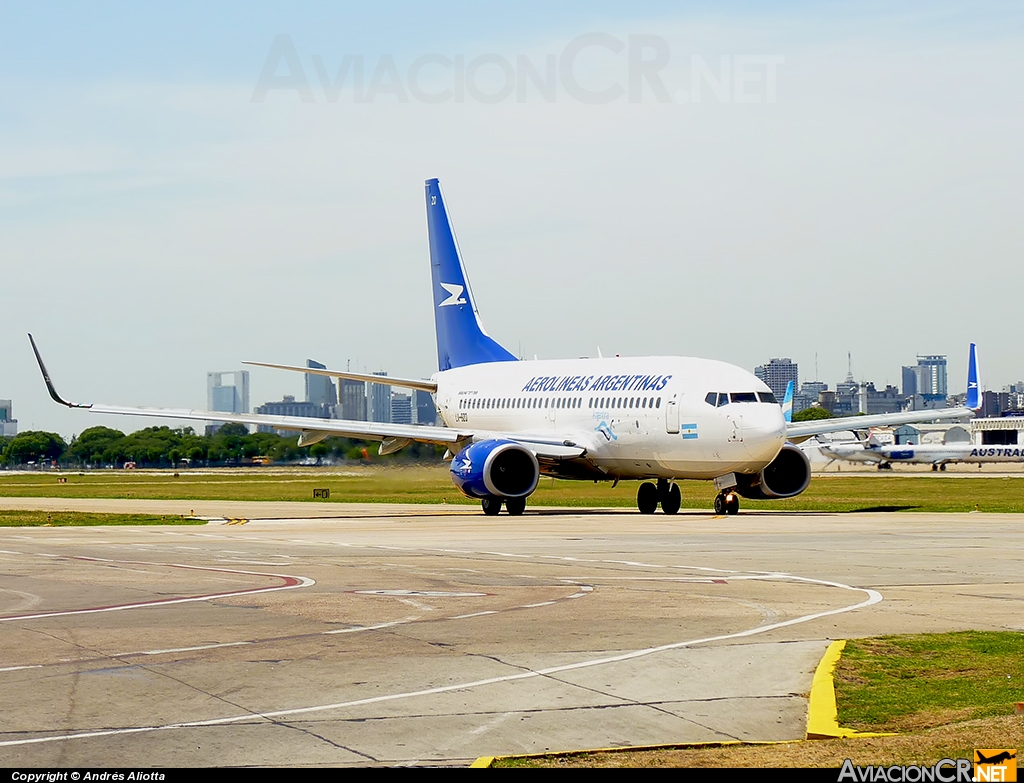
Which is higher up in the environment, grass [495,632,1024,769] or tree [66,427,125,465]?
tree [66,427,125,465]

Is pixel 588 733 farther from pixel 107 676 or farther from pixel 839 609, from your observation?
pixel 839 609

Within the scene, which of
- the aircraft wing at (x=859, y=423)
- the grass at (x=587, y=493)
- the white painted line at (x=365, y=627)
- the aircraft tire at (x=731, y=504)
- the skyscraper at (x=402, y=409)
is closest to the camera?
the white painted line at (x=365, y=627)

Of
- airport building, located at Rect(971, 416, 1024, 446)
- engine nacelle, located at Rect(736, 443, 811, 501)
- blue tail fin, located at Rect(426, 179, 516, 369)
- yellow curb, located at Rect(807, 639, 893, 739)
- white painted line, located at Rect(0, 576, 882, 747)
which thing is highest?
blue tail fin, located at Rect(426, 179, 516, 369)

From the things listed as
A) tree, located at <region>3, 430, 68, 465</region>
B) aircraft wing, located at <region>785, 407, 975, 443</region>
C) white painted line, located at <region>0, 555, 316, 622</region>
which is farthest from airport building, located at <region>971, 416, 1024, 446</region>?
white painted line, located at <region>0, 555, 316, 622</region>

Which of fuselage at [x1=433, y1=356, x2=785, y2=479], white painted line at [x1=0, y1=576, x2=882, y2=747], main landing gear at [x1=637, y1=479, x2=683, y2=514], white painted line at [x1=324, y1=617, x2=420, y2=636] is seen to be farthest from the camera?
main landing gear at [x1=637, y1=479, x2=683, y2=514]

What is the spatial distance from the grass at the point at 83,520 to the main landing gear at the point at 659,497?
1308cm

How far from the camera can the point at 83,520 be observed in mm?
37625

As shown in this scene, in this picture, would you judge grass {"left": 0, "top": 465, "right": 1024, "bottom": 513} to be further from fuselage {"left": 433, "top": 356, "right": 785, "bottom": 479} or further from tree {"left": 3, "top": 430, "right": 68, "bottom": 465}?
tree {"left": 3, "top": 430, "right": 68, "bottom": 465}

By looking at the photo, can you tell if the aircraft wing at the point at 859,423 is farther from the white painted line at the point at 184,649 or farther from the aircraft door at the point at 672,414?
the white painted line at the point at 184,649

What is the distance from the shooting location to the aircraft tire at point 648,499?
138 ft

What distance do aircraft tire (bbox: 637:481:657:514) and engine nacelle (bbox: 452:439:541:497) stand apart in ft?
12.6

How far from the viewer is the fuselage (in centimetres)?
3712

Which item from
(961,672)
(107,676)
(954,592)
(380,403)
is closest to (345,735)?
(107,676)

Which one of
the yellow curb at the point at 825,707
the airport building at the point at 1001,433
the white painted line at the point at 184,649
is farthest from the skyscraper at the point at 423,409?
the airport building at the point at 1001,433
